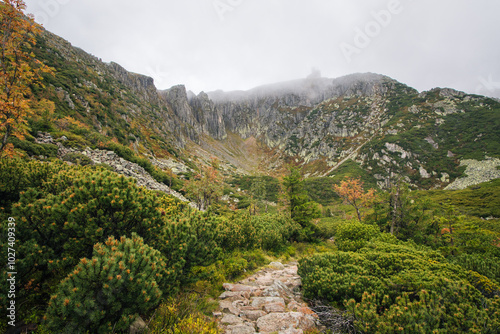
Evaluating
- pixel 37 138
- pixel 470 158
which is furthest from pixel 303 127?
pixel 37 138

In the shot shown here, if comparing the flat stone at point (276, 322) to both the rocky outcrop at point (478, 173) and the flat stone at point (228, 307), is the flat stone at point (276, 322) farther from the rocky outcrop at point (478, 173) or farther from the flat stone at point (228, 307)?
the rocky outcrop at point (478, 173)

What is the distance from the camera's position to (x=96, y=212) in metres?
4.94

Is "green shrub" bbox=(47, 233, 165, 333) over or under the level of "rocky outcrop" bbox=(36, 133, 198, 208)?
under

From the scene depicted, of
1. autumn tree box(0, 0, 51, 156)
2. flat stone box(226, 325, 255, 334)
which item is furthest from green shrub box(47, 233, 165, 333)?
autumn tree box(0, 0, 51, 156)

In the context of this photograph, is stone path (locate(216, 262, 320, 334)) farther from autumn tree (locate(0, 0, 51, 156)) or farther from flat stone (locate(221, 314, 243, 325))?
autumn tree (locate(0, 0, 51, 156))

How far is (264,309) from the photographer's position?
6289 millimetres

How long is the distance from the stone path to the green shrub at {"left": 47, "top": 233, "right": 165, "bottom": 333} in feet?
8.13

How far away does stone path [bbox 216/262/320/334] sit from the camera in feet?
17.2

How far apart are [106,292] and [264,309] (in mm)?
4621

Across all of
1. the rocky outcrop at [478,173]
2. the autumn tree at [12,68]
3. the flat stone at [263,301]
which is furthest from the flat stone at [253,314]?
the rocky outcrop at [478,173]

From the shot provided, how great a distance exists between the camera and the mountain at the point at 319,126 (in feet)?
163

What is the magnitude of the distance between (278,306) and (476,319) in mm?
4715

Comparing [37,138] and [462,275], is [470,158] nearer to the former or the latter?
[462,275]

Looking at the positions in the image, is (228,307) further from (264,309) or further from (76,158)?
(76,158)
